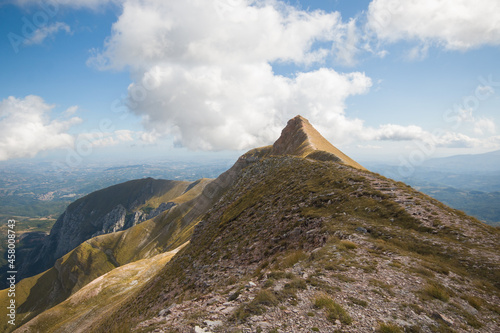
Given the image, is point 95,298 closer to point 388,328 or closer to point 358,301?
point 358,301

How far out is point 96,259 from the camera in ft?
581

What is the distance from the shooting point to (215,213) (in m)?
44.8

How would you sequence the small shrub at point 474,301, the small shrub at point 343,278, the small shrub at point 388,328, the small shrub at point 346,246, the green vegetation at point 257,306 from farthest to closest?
the small shrub at point 346,246, the small shrub at point 343,278, the small shrub at point 474,301, the green vegetation at point 257,306, the small shrub at point 388,328

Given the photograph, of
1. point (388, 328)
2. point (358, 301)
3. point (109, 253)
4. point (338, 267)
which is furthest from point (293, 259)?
point (109, 253)

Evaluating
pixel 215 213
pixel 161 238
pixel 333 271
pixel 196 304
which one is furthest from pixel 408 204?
pixel 161 238

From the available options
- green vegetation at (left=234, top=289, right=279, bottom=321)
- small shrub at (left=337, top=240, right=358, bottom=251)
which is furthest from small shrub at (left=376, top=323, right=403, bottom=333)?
small shrub at (left=337, top=240, right=358, bottom=251)

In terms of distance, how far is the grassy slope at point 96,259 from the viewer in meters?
153

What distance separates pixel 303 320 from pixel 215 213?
122 feet

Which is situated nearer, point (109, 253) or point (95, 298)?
point (95, 298)

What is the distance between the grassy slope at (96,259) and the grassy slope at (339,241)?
130 meters

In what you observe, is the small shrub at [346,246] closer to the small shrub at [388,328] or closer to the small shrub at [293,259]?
the small shrub at [293,259]

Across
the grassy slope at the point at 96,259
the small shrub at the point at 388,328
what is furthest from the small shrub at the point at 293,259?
the grassy slope at the point at 96,259

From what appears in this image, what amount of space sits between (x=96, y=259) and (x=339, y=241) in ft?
736

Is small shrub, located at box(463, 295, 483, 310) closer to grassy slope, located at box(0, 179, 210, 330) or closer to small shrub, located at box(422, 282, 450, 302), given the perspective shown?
small shrub, located at box(422, 282, 450, 302)
